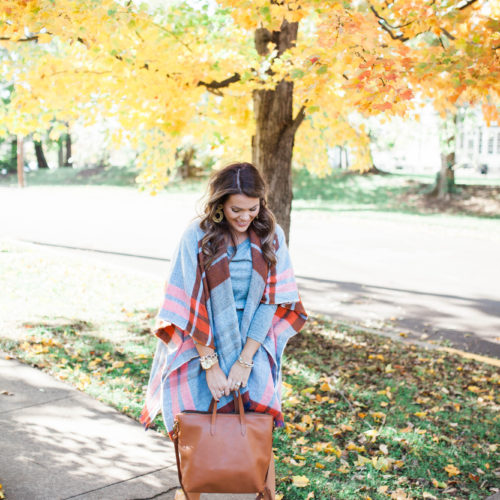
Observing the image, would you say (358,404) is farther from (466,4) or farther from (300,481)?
(466,4)

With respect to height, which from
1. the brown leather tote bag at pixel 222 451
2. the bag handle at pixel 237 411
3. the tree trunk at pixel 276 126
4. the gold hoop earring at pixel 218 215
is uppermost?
the tree trunk at pixel 276 126

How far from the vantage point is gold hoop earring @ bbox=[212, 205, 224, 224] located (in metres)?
2.70

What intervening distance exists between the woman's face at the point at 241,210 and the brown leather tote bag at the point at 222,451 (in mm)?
809

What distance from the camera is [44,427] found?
13.0ft

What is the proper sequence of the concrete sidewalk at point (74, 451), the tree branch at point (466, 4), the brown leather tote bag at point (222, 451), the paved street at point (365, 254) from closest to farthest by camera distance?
1. the brown leather tote bag at point (222, 451)
2. the concrete sidewalk at point (74, 451)
3. the tree branch at point (466, 4)
4. the paved street at point (365, 254)

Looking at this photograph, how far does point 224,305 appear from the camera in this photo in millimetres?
2633

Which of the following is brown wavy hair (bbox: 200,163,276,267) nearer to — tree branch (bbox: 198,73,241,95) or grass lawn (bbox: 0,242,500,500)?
grass lawn (bbox: 0,242,500,500)

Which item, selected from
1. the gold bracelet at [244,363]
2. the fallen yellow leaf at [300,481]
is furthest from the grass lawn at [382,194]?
the gold bracelet at [244,363]

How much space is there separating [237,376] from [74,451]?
1596mm

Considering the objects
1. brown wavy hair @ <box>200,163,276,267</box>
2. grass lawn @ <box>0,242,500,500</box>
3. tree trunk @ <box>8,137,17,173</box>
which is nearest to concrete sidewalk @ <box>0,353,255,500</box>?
grass lawn @ <box>0,242,500,500</box>

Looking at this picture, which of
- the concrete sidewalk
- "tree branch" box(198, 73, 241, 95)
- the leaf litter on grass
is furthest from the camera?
"tree branch" box(198, 73, 241, 95)

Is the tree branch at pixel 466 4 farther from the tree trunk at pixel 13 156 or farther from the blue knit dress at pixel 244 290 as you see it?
the tree trunk at pixel 13 156

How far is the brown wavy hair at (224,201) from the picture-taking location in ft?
8.64

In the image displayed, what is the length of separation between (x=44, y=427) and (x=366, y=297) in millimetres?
6080
